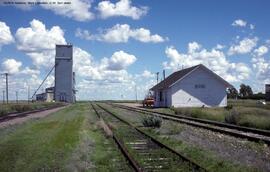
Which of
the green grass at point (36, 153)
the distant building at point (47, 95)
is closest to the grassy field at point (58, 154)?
the green grass at point (36, 153)

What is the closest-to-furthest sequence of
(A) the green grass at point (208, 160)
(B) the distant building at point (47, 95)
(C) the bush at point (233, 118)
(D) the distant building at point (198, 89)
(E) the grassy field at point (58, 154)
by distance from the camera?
(A) the green grass at point (208, 160), (E) the grassy field at point (58, 154), (C) the bush at point (233, 118), (D) the distant building at point (198, 89), (B) the distant building at point (47, 95)

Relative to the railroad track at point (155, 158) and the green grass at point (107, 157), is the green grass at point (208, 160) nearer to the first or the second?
the railroad track at point (155, 158)

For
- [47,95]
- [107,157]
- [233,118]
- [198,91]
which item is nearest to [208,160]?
[107,157]

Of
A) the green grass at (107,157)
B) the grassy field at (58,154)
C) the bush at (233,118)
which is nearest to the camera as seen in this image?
the green grass at (107,157)

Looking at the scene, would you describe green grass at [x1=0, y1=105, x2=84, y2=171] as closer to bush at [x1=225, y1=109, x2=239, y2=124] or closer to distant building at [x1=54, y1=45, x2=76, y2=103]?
bush at [x1=225, y1=109, x2=239, y2=124]

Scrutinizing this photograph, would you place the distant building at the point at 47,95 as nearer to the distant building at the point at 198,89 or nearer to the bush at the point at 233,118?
the distant building at the point at 198,89

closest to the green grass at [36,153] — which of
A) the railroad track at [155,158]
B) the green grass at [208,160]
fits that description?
the railroad track at [155,158]

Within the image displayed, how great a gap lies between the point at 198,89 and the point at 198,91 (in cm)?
28

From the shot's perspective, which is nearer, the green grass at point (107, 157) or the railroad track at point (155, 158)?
the railroad track at point (155, 158)

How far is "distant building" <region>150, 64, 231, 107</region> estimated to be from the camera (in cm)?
6012

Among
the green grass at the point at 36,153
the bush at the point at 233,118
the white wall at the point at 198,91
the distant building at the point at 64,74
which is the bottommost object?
the green grass at the point at 36,153

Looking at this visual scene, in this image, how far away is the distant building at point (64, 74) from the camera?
123 meters

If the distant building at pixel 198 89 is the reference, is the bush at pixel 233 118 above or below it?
below

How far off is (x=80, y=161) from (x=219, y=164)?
12.7 ft
